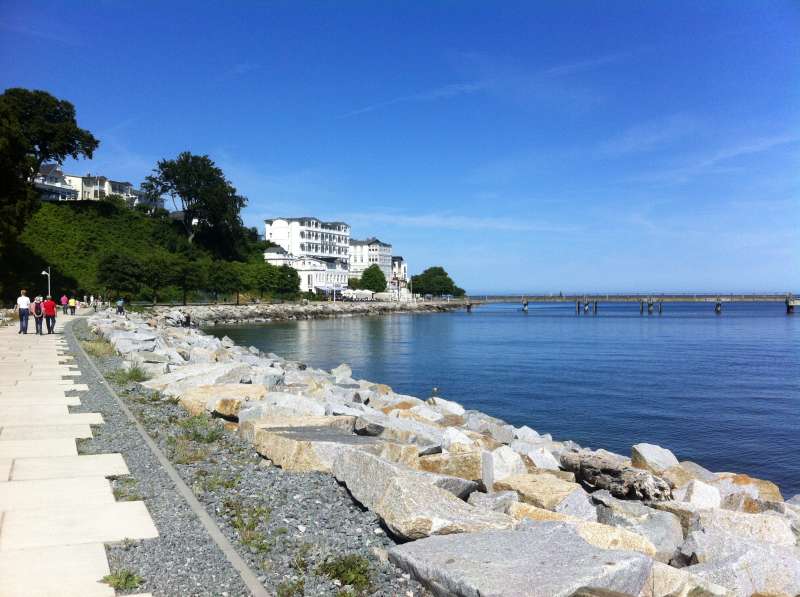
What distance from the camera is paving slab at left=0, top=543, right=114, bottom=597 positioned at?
14.8 feet

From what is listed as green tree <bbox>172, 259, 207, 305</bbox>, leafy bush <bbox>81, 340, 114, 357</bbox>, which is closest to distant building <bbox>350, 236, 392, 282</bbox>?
green tree <bbox>172, 259, 207, 305</bbox>

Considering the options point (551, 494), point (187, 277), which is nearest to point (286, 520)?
point (551, 494)

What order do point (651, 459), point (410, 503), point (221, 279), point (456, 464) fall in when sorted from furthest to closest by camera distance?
point (221, 279)
point (651, 459)
point (456, 464)
point (410, 503)

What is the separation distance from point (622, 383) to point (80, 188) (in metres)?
126

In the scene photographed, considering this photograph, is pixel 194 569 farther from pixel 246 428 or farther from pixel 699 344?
pixel 699 344

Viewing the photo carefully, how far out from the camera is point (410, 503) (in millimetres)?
5590

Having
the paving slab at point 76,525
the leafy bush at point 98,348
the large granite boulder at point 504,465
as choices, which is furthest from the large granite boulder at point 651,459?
the leafy bush at point 98,348

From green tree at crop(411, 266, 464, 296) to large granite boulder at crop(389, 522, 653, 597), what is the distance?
16596cm

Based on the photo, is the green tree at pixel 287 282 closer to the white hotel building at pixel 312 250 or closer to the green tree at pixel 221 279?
the white hotel building at pixel 312 250

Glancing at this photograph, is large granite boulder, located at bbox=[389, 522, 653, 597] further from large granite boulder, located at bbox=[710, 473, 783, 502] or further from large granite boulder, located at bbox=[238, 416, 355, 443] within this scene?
large granite boulder, located at bbox=[710, 473, 783, 502]

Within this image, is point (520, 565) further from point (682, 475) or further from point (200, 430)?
point (682, 475)

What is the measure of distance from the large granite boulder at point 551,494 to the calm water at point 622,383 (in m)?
8.31

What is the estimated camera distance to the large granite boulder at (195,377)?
13.4 meters

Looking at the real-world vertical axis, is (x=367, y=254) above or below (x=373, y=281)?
above
